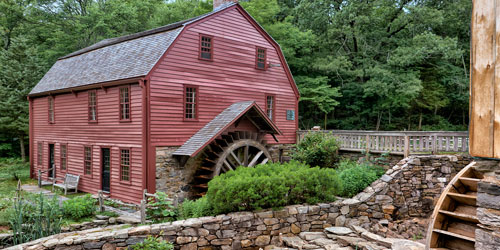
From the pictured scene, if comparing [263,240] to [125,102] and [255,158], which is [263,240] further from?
[125,102]

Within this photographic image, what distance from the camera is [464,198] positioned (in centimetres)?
587

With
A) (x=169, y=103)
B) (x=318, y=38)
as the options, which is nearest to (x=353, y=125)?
(x=318, y=38)

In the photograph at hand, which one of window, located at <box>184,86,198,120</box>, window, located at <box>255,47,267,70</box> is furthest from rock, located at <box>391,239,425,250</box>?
window, located at <box>255,47,267,70</box>

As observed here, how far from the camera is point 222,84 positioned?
1496 centimetres

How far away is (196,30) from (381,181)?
29.2 ft

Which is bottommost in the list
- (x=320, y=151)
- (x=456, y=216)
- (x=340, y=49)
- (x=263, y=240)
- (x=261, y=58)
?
(x=263, y=240)

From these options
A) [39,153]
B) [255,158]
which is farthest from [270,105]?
[39,153]

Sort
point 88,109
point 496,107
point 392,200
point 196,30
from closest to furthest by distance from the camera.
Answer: point 496,107
point 392,200
point 196,30
point 88,109

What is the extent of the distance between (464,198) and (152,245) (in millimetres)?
6255

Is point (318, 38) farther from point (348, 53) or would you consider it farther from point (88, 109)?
point (88, 109)

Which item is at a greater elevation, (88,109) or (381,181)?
(88,109)

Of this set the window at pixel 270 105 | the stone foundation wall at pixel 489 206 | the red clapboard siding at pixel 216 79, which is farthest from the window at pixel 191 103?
the stone foundation wall at pixel 489 206

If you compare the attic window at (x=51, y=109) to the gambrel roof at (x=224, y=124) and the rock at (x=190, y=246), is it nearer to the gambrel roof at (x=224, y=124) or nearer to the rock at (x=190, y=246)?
the gambrel roof at (x=224, y=124)

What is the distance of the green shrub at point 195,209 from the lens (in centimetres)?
928
